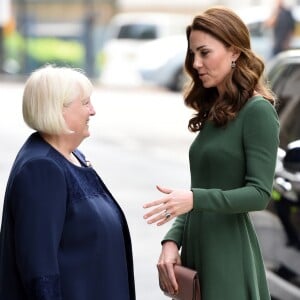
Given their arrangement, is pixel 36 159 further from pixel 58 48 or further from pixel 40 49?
pixel 40 49

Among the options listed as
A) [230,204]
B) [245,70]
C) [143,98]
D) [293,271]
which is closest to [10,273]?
[230,204]

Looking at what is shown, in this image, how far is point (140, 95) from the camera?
79.4 ft

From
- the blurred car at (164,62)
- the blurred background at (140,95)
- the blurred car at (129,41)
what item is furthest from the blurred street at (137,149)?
the blurred car at (129,41)

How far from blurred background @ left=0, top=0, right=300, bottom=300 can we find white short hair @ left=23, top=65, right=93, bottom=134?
1.08 ft

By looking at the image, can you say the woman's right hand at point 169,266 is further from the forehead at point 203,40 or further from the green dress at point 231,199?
the forehead at point 203,40

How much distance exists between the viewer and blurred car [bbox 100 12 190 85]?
27.5m

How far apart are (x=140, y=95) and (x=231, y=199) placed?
20.7 m

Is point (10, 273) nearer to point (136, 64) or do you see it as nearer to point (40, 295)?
point (40, 295)

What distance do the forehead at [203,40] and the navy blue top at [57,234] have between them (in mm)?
556

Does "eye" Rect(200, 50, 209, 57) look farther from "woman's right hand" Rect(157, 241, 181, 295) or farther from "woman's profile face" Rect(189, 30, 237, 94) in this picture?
"woman's right hand" Rect(157, 241, 181, 295)

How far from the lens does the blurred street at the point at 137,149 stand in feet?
29.5

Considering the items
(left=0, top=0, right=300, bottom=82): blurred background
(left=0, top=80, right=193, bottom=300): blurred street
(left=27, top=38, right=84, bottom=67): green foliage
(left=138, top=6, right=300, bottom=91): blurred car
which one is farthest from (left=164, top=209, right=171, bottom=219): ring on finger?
(left=27, top=38, right=84, bottom=67): green foliage

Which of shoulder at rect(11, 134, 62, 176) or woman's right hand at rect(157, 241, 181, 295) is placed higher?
shoulder at rect(11, 134, 62, 176)

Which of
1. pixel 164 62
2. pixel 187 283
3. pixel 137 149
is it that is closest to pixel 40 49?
pixel 164 62
